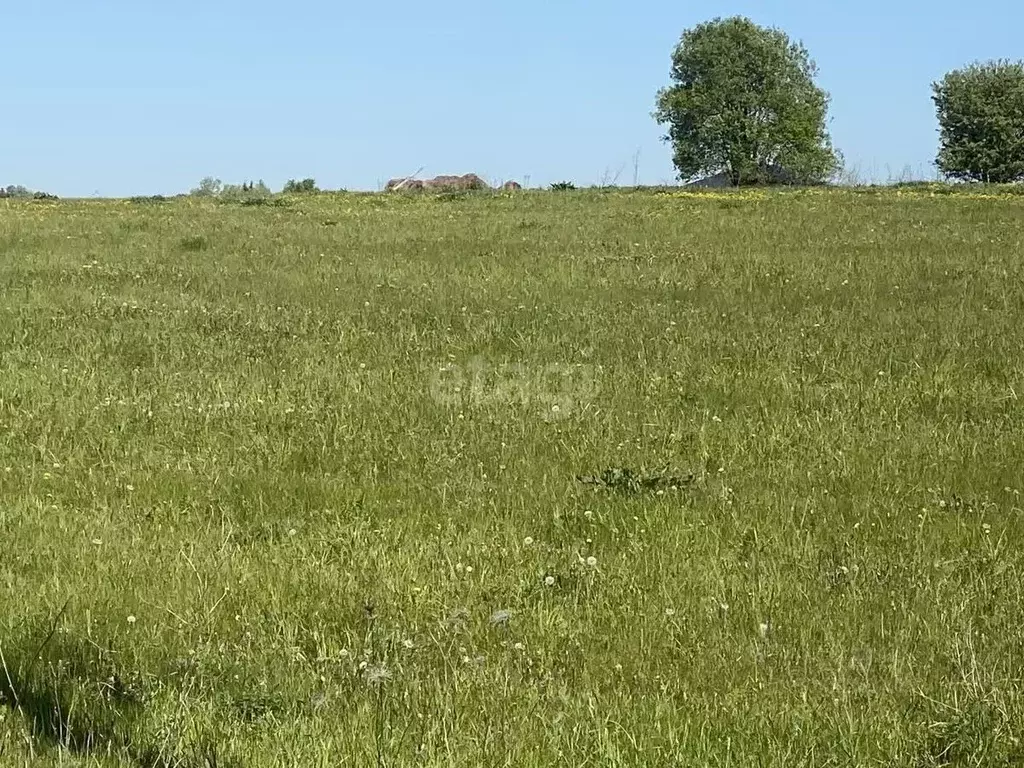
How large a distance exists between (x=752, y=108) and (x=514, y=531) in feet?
282

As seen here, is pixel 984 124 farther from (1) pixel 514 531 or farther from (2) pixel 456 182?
(1) pixel 514 531

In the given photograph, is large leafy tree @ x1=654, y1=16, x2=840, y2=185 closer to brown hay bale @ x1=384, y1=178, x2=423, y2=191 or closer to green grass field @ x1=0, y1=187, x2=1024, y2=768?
brown hay bale @ x1=384, y1=178, x2=423, y2=191

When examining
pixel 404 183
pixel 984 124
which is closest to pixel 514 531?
pixel 404 183

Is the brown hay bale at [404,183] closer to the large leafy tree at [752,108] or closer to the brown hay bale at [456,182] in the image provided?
the brown hay bale at [456,182]

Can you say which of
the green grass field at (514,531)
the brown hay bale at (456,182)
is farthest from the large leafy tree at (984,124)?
the green grass field at (514,531)

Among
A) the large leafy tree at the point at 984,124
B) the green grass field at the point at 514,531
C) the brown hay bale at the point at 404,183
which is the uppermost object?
the large leafy tree at the point at 984,124

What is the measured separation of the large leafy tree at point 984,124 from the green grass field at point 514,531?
2926 inches

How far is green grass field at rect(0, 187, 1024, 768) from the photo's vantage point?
3.65 m

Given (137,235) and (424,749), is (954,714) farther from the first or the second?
(137,235)

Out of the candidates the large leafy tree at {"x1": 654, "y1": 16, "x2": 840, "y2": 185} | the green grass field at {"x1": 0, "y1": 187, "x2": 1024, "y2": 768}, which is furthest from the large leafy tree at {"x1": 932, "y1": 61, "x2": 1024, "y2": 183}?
the green grass field at {"x1": 0, "y1": 187, "x2": 1024, "y2": 768}

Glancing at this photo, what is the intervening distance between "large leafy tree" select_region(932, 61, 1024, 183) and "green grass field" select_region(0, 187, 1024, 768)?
7433cm

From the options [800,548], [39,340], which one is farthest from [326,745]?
[39,340]

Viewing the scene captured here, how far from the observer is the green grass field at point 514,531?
3.65 metres

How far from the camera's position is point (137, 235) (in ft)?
71.1
